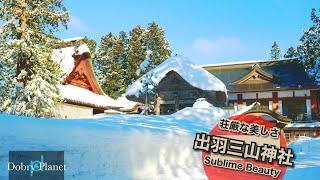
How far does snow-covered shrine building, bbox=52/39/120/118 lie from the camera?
58.2 feet

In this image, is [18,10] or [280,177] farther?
[18,10]

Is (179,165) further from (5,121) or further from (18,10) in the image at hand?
(18,10)

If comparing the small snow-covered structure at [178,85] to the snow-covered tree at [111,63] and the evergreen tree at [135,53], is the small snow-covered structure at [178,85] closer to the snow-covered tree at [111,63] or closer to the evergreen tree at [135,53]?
the snow-covered tree at [111,63]

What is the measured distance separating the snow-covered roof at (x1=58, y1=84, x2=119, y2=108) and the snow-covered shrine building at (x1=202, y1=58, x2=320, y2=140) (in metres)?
11.5

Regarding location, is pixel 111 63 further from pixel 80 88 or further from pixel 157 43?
pixel 80 88

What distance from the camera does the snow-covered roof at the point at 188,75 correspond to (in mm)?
14109

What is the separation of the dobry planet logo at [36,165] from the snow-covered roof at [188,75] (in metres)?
9.94

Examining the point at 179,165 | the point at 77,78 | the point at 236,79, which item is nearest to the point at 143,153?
the point at 179,165

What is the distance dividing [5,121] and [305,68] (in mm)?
32851

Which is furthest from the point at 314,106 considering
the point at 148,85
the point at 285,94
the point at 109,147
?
the point at 109,147

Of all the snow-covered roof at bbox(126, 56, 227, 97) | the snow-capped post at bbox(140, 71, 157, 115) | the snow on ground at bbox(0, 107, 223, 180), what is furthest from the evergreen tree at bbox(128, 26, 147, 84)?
the snow on ground at bbox(0, 107, 223, 180)

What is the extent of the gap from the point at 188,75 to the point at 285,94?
1773 cm

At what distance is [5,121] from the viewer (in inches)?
168

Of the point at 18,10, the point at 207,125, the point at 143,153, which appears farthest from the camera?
the point at 18,10
